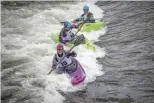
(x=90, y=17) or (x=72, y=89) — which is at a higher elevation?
(x=90, y=17)

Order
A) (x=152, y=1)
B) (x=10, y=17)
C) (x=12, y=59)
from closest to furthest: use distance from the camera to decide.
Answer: (x=12, y=59), (x=10, y=17), (x=152, y=1)

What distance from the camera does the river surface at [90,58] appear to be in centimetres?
972

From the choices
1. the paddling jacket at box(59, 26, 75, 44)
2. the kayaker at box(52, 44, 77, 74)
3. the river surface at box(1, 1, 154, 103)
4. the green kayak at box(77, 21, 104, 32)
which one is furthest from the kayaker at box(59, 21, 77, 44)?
the kayaker at box(52, 44, 77, 74)

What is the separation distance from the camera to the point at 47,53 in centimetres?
1296

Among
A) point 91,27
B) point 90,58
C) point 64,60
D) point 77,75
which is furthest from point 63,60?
point 91,27

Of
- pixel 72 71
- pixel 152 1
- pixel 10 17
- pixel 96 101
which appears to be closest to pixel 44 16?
pixel 10 17

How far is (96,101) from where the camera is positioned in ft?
30.4

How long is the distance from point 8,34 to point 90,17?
4568 mm

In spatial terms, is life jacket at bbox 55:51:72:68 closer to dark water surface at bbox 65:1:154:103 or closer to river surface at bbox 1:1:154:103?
river surface at bbox 1:1:154:103

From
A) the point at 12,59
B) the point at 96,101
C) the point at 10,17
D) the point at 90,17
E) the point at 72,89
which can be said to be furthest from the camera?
the point at 10,17

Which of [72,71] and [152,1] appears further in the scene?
[152,1]

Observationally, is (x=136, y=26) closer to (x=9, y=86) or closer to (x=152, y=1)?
(x=152, y=1)

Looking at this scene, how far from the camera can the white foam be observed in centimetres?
1012

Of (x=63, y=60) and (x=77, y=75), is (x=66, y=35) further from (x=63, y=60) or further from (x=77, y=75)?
(x=77, y=75)
